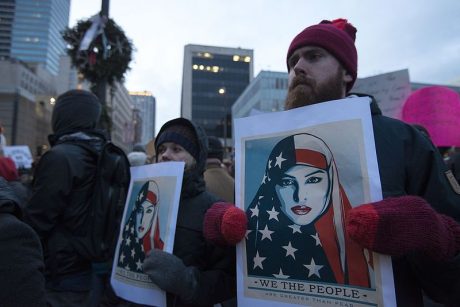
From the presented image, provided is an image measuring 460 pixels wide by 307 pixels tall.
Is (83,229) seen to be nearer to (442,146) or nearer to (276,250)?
(276,250)

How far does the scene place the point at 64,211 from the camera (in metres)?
2.30

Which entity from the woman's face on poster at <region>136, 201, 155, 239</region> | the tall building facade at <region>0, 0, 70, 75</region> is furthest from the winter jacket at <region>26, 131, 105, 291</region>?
the tall building facade at <region>0, 0, 70, 75</region>

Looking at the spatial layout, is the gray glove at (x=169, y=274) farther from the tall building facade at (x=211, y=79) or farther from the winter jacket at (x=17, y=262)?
the tall building facade at (x=211, y=79)

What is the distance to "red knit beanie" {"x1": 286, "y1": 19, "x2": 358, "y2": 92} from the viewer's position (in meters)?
1.52

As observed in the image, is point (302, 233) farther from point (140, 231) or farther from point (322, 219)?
point (140, 231)

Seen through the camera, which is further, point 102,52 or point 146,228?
point 102,52

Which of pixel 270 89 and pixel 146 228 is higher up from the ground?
pixel 270 89

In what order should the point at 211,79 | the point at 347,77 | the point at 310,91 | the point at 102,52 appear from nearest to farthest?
the point at 310,91 → the point at 347,77 → the point at 102,52 → the point at 211,79

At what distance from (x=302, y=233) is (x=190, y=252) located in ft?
2.64

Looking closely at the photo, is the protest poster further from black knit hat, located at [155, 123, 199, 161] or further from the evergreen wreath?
the evergreen wreath

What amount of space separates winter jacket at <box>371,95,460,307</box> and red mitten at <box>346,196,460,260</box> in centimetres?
11

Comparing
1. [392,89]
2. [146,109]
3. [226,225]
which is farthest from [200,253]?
[146,109]

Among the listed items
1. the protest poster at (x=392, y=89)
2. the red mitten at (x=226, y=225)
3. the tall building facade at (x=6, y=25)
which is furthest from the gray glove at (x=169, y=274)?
the tall building facade at (x=6, y=25)

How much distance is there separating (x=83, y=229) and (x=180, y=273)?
1.19 m
